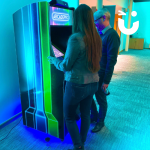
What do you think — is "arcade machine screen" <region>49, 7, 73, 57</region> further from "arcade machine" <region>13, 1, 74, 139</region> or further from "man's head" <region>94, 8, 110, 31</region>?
"man's head" <region>94, 8, 110, 31</region>

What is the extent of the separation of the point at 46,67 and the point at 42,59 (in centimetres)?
9

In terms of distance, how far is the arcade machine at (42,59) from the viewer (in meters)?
1.49

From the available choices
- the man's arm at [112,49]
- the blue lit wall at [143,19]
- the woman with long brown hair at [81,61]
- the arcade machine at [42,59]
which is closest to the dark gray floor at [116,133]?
the arcade machine at [42,59]

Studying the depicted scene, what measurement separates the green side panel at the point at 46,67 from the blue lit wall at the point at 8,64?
0.65 meters

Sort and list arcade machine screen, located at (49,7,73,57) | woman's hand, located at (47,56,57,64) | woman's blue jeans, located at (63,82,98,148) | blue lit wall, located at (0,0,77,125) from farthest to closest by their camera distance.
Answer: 1. blue lit wall, located at (0,0,77,125)
2. arcade machine screen, located at (49,7,73,57)
3. woman's hand, located at (47,56,57,64)
4. woman's blue jeans, located at (63,82,98,148)

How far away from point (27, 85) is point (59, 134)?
677 millimetres

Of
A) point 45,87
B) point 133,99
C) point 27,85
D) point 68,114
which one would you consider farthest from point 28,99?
point 133,99

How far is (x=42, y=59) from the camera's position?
1.58 m

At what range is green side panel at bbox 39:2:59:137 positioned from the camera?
1429mm

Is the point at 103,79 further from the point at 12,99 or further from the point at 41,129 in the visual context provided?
the point at 12,99

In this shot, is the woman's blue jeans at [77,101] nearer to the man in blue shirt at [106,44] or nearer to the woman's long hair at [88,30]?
the woman's long hair at [88,30]

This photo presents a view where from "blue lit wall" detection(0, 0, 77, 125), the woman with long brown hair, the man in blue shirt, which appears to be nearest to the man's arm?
the man in blue shirt

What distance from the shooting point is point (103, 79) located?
5.74ft

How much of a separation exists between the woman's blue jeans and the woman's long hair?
19 centimetres
